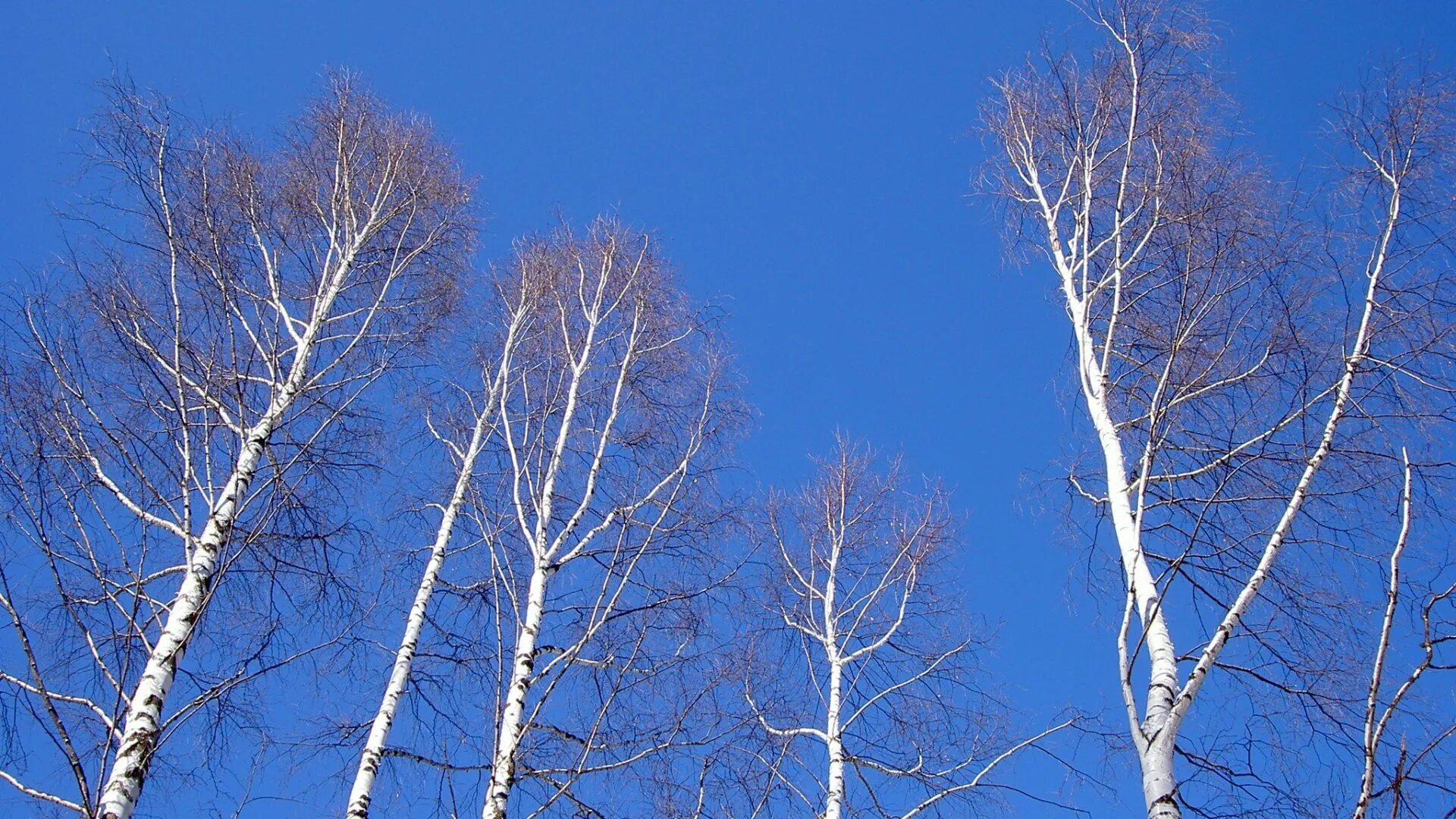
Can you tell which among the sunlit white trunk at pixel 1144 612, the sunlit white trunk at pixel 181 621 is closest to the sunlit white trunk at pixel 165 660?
the sunlit white trunk at pixel 181 621

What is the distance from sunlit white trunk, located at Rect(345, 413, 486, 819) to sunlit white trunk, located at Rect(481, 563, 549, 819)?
71 centimetres

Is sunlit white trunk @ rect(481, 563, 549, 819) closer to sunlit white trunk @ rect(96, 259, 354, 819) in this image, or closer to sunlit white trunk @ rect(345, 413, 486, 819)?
sunlit white trunk @ rect(345, 413, 486, 819)

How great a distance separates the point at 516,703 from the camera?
6.46 metres

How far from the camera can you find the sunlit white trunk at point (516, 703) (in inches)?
232

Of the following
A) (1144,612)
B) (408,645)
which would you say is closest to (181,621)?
(408,645)

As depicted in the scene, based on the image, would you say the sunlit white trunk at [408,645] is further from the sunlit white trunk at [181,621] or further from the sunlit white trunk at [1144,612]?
the sunlit white trunk at [1144,612]

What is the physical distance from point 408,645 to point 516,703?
3.51 feet

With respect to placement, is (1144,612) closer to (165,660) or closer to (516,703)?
(516,703)

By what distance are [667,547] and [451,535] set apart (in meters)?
1.69

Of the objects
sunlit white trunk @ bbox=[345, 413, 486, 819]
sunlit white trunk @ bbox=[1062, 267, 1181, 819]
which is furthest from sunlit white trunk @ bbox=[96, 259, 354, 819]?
sunlit white trunk @ bbox=[1062, 267, 1181, 819]

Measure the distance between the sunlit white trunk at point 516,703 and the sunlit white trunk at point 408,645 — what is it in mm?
710

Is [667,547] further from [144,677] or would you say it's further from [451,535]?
[144,677]

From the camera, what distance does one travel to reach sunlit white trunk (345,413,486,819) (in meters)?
6.06

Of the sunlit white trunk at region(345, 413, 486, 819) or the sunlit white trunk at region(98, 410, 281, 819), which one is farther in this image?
the sunlit white trunk at region(345, 413, 486, 819)
